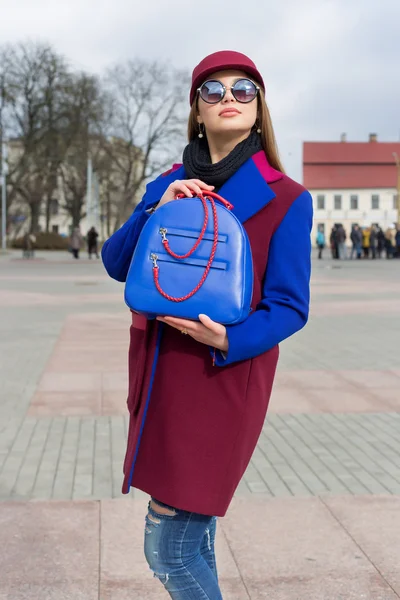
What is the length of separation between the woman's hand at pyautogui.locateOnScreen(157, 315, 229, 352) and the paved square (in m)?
1.58

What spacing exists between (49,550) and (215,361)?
1993 millimetres

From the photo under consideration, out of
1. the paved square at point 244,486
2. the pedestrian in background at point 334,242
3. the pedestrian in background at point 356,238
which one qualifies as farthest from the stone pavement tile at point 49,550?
the pedestrian in background at point 356,238

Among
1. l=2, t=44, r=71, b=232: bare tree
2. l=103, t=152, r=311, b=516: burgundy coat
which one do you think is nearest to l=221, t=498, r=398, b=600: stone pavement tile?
l=103, t=152, r=311, b=516: burgundy coat

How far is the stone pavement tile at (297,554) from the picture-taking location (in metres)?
3.42

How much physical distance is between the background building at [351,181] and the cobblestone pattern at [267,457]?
96231 mm

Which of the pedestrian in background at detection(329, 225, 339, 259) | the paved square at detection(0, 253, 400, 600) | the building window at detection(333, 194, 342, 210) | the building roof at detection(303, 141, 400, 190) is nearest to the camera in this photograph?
the paved square at detection(0, 253, 400, 600)

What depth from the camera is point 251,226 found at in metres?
2.24

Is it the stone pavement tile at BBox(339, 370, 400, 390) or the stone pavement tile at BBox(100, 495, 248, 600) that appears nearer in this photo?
the stone pavement tile at BBox(100, 495, 248, 600)

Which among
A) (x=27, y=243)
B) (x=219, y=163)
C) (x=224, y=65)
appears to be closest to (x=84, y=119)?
(x=27, y=243)

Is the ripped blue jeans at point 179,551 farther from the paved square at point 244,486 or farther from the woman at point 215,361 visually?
the paved square at point 244,486

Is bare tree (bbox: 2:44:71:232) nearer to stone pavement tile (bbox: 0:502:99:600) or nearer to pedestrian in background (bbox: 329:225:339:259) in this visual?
pedestrian in background (bbox: 329:225:339:259)

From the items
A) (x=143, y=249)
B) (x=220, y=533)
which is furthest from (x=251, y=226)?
(x=220, y=533)

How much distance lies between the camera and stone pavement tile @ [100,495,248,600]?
3.39 m

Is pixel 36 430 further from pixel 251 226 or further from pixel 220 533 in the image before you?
pixel 251 226
